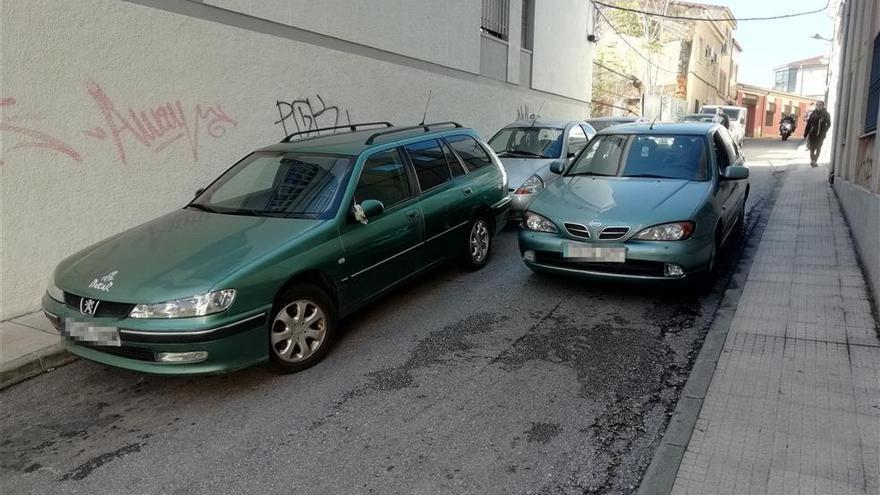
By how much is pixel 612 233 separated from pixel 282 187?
9.37ft

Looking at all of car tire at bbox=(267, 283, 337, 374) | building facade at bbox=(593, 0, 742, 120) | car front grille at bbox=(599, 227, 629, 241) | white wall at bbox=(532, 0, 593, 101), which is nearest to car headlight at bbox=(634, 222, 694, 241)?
car front grille at bbox=(599, 227, 629, 241)

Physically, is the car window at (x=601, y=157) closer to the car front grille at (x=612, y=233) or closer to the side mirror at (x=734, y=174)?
the side mirror at (x=734, y=174)

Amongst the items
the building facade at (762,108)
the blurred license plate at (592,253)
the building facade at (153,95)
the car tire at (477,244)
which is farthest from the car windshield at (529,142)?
the building facade at (762,108)

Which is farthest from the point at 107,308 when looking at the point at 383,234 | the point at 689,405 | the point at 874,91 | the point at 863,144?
the point at 863,144

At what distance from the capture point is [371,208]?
4734 mm

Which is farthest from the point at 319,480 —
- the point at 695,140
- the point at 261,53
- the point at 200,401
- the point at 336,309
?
the point at 261,53

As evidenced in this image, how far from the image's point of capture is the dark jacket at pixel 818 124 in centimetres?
1557

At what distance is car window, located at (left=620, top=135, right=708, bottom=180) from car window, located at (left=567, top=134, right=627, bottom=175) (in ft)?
0.43

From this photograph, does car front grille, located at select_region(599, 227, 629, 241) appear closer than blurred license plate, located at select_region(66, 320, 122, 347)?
No

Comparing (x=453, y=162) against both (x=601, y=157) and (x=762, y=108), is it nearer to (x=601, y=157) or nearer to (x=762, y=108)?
(x=601, y=157)

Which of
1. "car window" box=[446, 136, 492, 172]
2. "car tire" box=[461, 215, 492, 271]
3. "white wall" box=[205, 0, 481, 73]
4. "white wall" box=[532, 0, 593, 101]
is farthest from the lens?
"white wall" box=[532, 0, 593, 101]

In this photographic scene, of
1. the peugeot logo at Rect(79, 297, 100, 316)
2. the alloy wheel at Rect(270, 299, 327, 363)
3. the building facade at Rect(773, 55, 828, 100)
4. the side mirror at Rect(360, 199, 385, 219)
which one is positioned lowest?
the alloy wheel at Rect(270, 299, 327, 363)

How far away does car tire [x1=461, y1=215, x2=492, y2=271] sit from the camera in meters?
6.44

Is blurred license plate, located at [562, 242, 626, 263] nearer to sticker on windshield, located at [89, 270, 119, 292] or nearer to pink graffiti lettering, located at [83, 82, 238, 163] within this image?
sticker on windshield, located at [89, 270, 119, 292]
